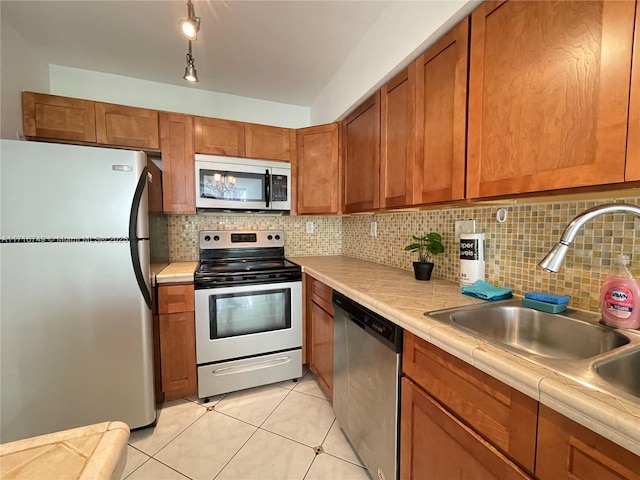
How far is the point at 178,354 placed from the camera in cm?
181

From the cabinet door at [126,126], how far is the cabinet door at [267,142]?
682 mm

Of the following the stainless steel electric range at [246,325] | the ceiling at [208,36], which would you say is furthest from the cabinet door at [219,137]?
the stainless steel electric range at [246,325]

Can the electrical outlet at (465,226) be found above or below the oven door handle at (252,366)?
above

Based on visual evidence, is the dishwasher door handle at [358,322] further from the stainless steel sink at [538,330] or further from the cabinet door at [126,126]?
the cabinet door at [126,126]

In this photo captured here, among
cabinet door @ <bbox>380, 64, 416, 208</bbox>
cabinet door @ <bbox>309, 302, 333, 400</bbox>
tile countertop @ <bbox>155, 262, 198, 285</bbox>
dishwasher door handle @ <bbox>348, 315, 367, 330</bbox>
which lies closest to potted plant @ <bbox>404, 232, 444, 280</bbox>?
cabinet door @ <bbox>380, 64, 416, 208</bbox>

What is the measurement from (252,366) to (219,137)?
5.92ft

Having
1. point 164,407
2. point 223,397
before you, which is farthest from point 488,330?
point 164,407

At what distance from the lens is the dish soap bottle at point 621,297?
31.7 inches

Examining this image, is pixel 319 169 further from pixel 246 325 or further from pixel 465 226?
pixel 246 325

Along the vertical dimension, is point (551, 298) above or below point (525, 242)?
below

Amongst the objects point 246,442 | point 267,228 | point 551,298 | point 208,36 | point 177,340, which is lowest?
point 246,442

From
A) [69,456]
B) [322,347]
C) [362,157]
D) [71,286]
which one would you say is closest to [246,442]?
[322,347]

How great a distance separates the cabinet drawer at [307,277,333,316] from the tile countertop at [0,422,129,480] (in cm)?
131

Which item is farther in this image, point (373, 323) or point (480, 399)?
point (373, 323)
